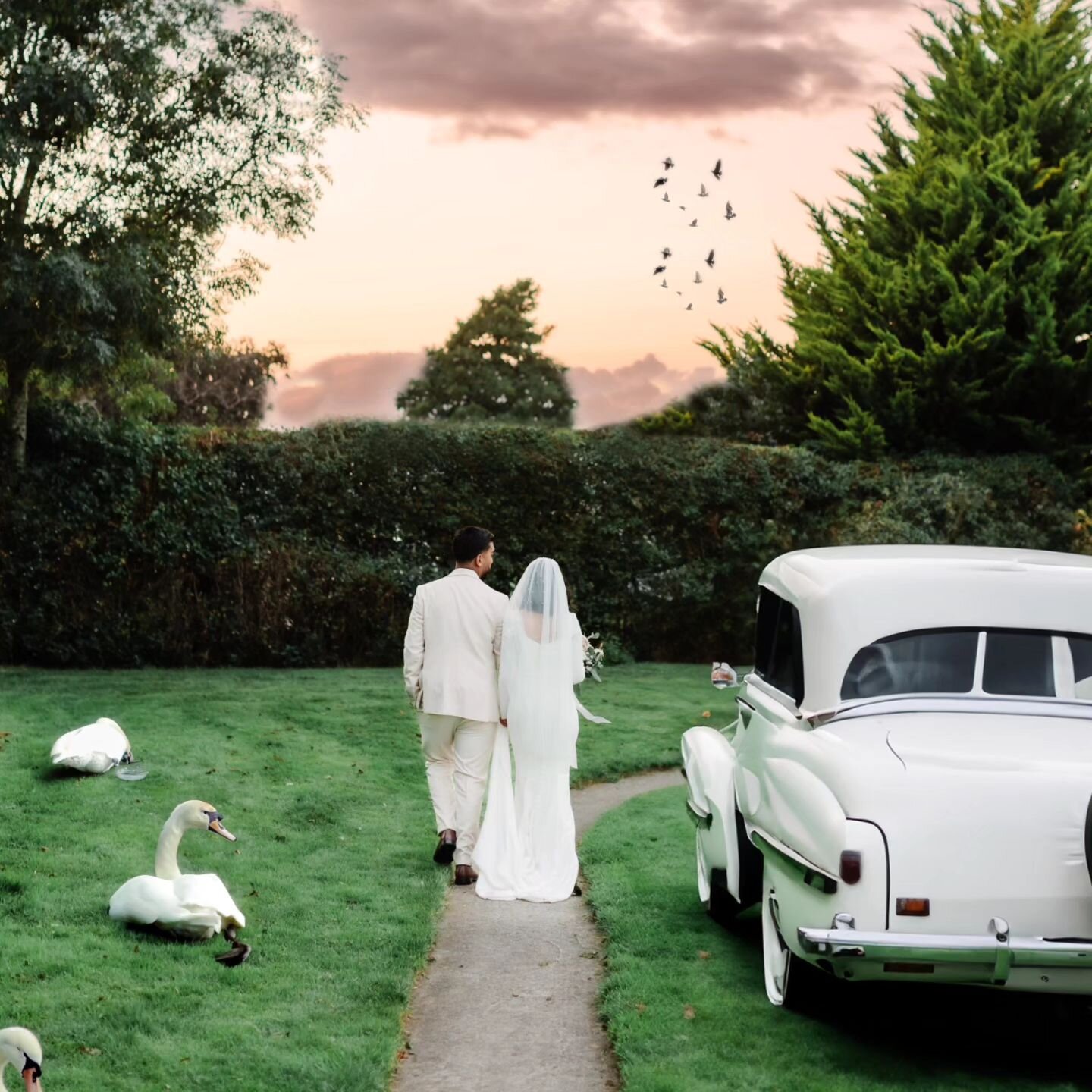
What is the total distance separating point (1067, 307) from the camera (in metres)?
27.9

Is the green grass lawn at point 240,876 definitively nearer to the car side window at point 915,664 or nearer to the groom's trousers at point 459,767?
the groom's trousers at point 459,767

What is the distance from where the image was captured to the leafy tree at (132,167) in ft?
55.8

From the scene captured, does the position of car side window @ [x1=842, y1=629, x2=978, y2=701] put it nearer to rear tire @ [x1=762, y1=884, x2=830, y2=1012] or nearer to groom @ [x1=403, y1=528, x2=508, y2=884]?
rear tire @ [x1=762, y1=884, x2=830, y2=1012]

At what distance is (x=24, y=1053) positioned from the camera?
178 inches

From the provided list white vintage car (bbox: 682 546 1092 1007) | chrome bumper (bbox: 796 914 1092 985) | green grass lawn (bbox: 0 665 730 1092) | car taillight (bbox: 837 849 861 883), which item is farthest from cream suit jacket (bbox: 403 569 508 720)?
chrome bumper (bbox: 796 914 1092 985)

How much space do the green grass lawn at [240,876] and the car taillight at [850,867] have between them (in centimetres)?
196

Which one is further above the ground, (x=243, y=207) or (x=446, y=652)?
(x=243, y=207)

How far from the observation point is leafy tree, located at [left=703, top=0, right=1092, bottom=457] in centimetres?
2700

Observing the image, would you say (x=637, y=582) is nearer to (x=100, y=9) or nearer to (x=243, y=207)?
(x=243, y=207)

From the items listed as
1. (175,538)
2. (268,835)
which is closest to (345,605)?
(175,538)

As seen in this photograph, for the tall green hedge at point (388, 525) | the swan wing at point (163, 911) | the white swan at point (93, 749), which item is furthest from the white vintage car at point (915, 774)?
the tall green hedge at point (388, 525)

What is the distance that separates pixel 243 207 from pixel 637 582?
825cm

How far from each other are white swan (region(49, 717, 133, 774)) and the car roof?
21.4 feet

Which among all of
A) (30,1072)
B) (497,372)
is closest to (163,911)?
(30,1072)
